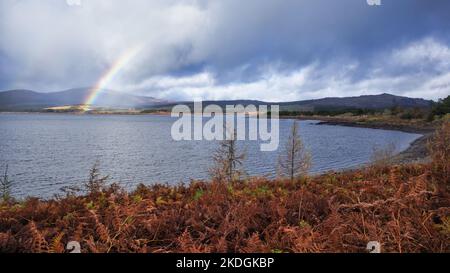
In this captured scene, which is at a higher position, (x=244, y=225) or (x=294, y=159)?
(x=244, y=225)

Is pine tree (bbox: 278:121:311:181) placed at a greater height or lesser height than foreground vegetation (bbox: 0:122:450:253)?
lesser

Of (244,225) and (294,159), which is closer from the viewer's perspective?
(244,225)

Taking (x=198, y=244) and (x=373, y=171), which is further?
(x=373, y=171)

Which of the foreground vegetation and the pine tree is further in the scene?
the pine tree

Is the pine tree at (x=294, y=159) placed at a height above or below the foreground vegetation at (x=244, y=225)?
below

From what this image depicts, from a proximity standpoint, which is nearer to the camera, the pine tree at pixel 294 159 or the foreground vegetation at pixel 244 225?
the foreground vegetation at pixel 244 225

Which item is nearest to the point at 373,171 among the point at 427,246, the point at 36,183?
the point at 427,246

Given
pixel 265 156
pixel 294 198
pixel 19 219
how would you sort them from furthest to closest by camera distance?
pixel 265 156 → pixel 294 198 → pixel 19 219

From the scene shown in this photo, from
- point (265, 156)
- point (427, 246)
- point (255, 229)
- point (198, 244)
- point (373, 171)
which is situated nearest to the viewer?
point (427, 246)
